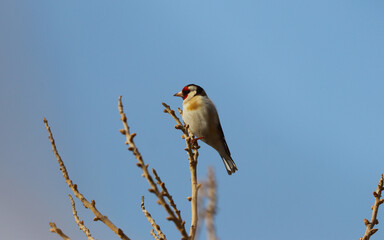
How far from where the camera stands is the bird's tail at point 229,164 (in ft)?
21.0

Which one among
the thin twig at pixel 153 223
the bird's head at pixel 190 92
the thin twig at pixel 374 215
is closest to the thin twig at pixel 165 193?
the thin twig at pixel 153 223

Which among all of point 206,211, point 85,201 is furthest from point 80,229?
point 206,211

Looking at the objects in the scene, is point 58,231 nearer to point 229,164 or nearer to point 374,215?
point 374,215

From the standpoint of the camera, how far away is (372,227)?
3.15 metres

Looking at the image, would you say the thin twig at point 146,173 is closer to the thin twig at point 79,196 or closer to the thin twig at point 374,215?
the thin twig at point 79,196

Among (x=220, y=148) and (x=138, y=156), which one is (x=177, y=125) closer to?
(x=138, y=156)

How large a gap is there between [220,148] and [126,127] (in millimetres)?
4028

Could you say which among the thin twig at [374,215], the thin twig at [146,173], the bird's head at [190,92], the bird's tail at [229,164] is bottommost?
the thin twig at [374,215]

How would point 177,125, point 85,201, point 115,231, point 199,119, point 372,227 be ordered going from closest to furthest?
1. point 115,231
2. point 85,201
3. point 372,227
4. point 177,125
5. point 199,119

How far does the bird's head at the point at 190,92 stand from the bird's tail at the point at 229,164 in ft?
3.17

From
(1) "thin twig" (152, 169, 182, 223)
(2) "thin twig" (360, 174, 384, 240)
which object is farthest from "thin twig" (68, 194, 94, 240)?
(2) "thin twig" (360, 174, 384, 240)

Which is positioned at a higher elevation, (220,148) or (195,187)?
(220,148)

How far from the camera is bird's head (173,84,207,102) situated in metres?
6.37

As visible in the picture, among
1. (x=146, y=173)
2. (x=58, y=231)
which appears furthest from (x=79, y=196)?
(x=146, y=173)
